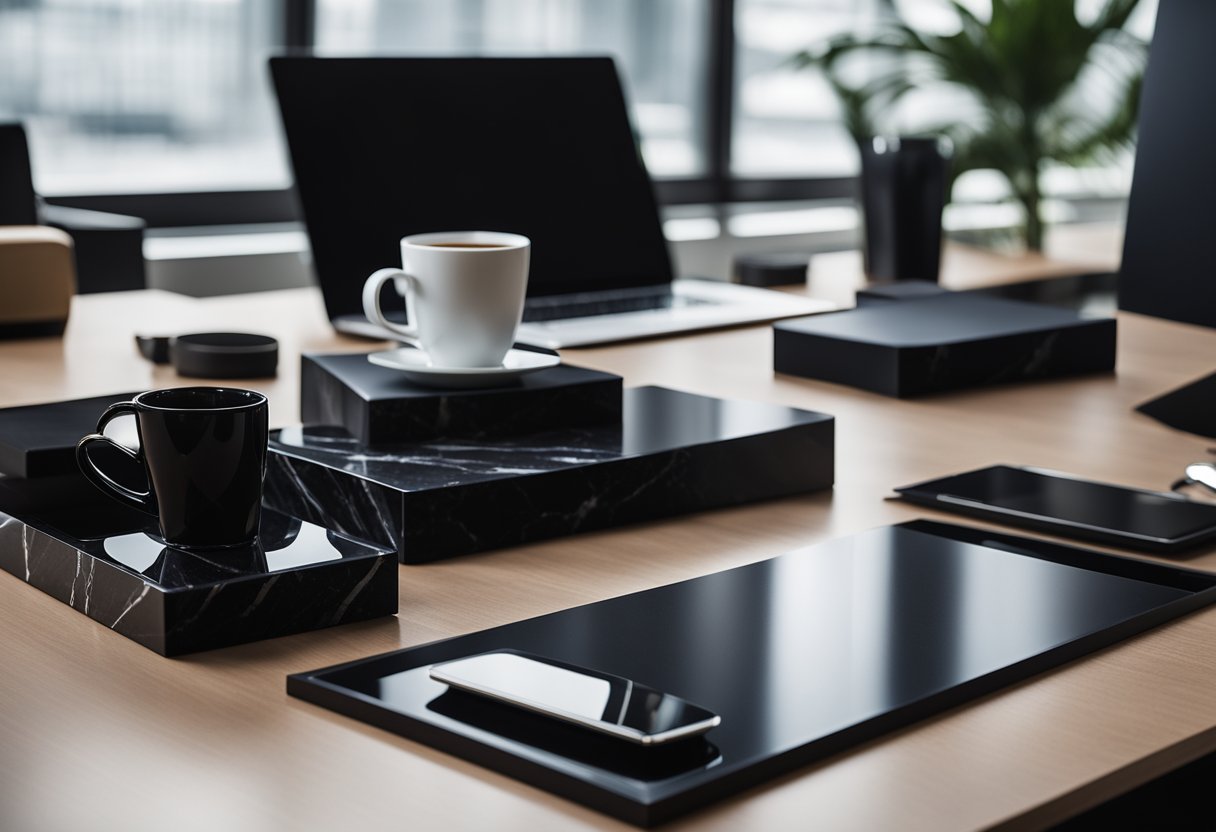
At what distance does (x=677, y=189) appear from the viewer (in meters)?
5.01

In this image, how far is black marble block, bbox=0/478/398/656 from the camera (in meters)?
0.67

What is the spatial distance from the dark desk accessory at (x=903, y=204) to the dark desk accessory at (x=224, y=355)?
0.98 m

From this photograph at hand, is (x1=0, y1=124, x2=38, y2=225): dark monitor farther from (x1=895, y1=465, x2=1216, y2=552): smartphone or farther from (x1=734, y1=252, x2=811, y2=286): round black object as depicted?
(x1=895, y1=465, x2=1216, y2=552): smartphone

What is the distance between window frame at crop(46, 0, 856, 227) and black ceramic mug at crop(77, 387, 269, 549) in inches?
120

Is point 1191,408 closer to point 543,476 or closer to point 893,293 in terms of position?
point 893,293

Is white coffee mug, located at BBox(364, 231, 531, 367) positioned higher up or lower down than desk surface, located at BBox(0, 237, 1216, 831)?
higher up

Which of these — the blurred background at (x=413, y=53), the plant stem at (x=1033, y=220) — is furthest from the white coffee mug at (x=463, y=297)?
the plant stem at (x=1033, y=220)

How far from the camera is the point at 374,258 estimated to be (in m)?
1.57

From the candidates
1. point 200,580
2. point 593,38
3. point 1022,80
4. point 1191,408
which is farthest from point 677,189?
point 200,580

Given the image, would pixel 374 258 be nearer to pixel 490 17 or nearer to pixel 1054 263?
pixel 1054 263

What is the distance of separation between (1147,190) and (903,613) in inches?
30.3

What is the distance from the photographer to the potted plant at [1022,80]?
381 cm

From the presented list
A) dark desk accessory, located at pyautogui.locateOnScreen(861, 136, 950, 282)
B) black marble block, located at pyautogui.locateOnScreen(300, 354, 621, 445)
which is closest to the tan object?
black marble block, located at pyautogui.locateOnScreen(300, 354, 621, 445)

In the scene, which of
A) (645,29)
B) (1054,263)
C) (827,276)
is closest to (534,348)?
(827,276)
